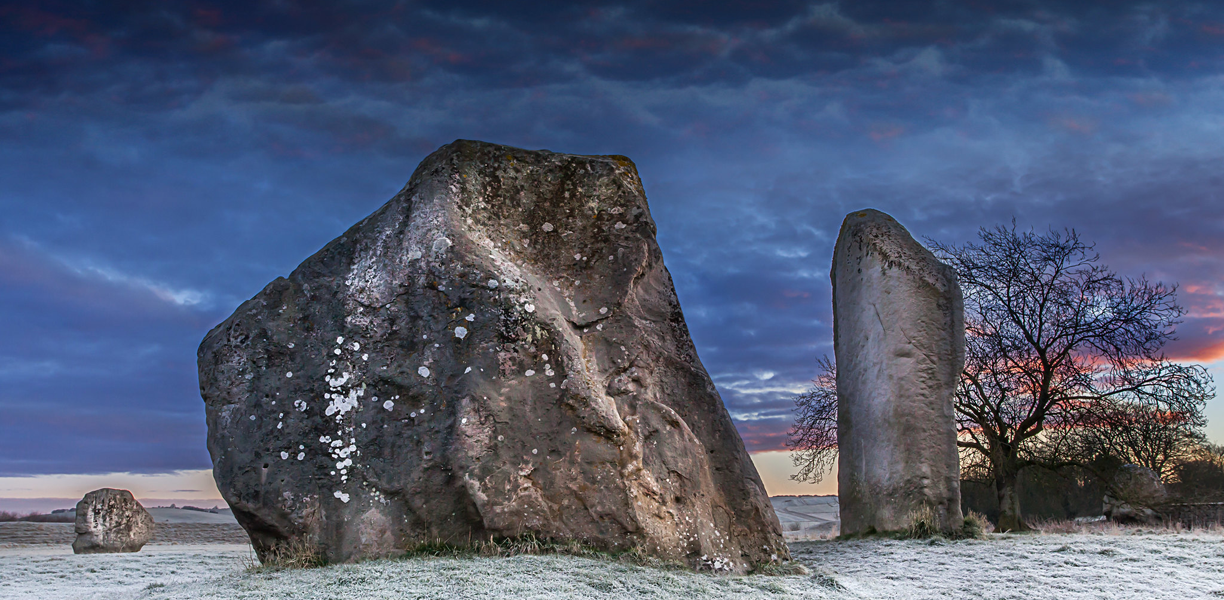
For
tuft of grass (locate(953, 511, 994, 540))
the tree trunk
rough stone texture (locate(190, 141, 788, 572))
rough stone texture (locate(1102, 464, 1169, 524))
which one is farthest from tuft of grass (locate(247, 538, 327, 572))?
rough stone texture (locate(1102, 464, 1169, 524))

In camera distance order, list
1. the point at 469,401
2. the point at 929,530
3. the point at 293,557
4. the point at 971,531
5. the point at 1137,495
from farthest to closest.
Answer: the point at 1137,495, the point at 971,531, the point at 929,530, the point at 469,401, the point at 293,557

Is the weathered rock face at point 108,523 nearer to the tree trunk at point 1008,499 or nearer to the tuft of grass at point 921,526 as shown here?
the tuft of grass at point 921,526

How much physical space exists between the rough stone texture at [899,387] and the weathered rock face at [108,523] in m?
12.4

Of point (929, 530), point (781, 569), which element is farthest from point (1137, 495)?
point (781, 569)

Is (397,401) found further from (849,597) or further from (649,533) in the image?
(849,597)

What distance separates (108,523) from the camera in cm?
1434

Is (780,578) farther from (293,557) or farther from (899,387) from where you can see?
(899,387)

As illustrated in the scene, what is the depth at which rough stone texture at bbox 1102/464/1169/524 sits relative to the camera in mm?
15375

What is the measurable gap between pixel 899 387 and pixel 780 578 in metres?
4.74

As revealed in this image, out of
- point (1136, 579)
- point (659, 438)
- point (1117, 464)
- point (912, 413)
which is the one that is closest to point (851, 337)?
point (912, 413)

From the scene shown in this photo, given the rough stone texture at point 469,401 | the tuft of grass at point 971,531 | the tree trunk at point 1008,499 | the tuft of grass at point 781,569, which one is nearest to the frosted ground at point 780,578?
the tuft of grass at point 781,569

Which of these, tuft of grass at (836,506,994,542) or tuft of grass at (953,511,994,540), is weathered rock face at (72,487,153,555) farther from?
tuft of grass at (953,511,994,540)

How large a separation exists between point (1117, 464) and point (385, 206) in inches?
588

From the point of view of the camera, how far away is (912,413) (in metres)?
10.4
